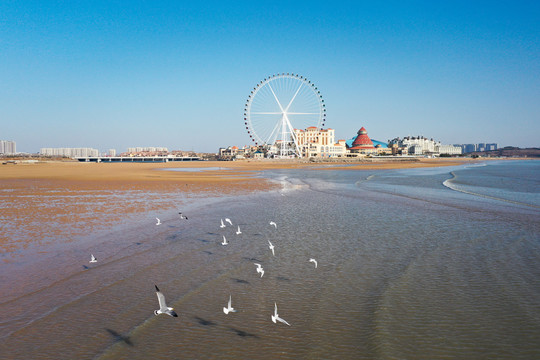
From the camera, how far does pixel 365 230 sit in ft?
43.2

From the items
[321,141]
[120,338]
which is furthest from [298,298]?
[321,141]

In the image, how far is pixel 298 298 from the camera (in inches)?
274

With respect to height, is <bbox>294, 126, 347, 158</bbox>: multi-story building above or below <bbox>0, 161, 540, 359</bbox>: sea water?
above

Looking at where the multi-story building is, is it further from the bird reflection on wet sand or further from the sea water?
the bird reflection on wet sand

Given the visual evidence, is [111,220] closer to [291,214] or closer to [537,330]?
[291,214]

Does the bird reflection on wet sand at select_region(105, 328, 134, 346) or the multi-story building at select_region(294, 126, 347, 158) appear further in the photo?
the multi-story building at select_region(294, 126, 347, 158)

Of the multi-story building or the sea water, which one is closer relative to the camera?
the sea water

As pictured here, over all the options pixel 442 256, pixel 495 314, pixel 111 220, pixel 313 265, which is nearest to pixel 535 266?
pixel 442 256

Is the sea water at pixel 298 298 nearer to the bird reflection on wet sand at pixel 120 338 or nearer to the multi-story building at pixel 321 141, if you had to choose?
the bird reflection on wet sand at pixel 120 338

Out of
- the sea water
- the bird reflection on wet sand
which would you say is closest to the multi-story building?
the sea water

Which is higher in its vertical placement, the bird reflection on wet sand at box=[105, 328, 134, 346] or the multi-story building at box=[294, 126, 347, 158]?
the multi-story building at box=[294, 126, 347, 158]

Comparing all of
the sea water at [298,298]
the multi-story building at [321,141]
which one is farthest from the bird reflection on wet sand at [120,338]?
the multi-story building at [321,141]

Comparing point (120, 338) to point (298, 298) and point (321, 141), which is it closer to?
point (298, 298)

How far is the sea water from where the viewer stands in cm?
522
